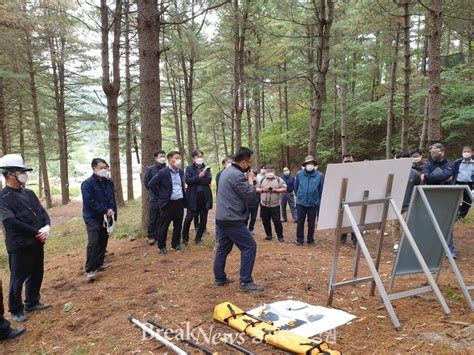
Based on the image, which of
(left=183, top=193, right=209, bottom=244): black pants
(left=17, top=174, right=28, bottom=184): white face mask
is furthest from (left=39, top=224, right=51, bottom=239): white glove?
(left=183, top=193, right=209, bottom=244): black pants

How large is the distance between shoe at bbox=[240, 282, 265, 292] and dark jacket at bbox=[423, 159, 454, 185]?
4086 mm

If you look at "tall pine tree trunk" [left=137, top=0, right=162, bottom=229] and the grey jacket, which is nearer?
the grey jacket

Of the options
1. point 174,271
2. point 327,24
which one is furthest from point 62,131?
point 174,271

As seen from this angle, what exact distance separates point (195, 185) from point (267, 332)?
15.5 feet

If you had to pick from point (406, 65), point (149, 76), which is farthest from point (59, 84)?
point (406, 65)

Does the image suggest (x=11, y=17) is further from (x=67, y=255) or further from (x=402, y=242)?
(x=402, y=242)

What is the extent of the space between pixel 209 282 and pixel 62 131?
17.8 m

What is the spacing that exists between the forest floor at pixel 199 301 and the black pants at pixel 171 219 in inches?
13.5

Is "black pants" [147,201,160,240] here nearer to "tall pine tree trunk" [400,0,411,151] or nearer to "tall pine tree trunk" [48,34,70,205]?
"tall pine tree trunk" [400,0,411,151]

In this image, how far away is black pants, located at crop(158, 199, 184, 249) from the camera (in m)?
7.32

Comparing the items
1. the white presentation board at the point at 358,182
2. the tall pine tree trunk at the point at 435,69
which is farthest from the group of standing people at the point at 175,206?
the tall pine tree trunk at the point at 435,69

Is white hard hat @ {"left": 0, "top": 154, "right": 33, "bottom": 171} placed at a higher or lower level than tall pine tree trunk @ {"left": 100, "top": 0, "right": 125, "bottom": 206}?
lower

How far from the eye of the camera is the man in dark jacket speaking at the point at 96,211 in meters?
6.21

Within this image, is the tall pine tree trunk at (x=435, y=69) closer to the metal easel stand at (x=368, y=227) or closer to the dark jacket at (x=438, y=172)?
the dark jacket at (x=438, y=172)
